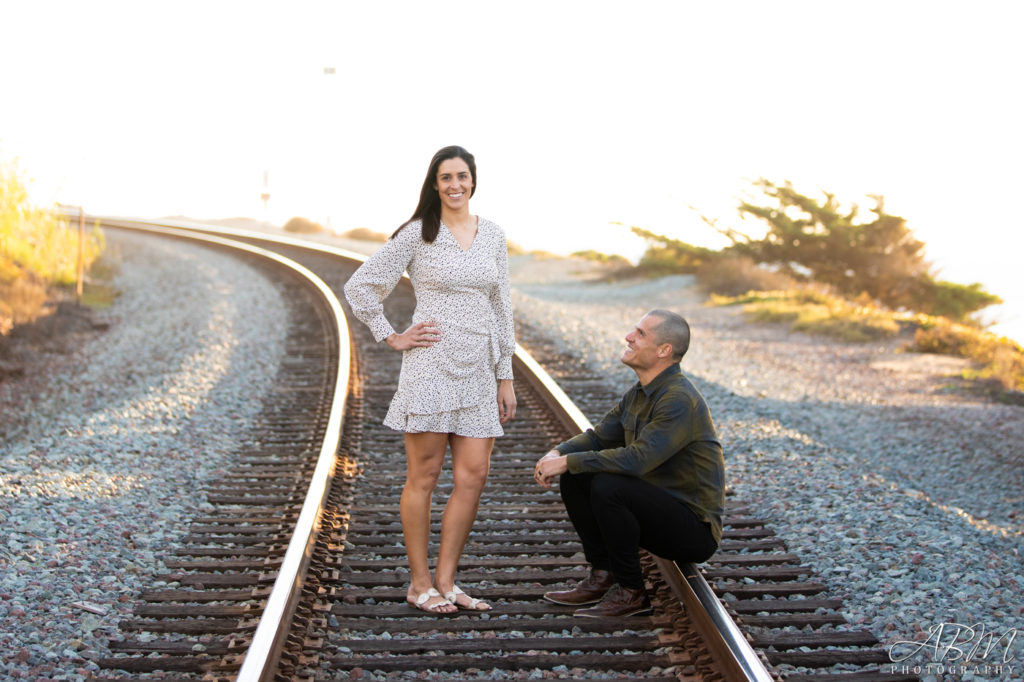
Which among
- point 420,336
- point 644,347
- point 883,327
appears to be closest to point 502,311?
point 420,336

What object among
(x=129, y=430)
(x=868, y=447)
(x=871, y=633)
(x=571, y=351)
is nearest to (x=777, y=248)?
(x=571, y=351)

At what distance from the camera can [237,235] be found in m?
25.8

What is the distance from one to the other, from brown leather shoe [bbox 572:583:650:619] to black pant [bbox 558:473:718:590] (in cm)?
3

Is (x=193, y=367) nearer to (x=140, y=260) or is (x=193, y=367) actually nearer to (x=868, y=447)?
(x=868, y=447)

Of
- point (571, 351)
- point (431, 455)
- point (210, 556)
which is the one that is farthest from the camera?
point (571, 351)

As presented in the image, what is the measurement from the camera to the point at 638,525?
13.3ft

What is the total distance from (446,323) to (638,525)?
3.73 ft

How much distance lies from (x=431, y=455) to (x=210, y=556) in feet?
4.77

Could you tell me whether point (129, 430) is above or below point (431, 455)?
below

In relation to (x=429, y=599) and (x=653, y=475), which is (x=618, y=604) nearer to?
(x=653, y=475)

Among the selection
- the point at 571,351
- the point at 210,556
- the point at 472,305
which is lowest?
the point at 210,556

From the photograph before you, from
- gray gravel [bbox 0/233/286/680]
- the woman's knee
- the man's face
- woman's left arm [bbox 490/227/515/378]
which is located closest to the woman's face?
woman's left arm [bbox 490/227/515/378]

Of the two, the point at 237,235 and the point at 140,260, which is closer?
the point at 140,260

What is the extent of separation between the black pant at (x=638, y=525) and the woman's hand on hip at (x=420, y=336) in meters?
0.89
